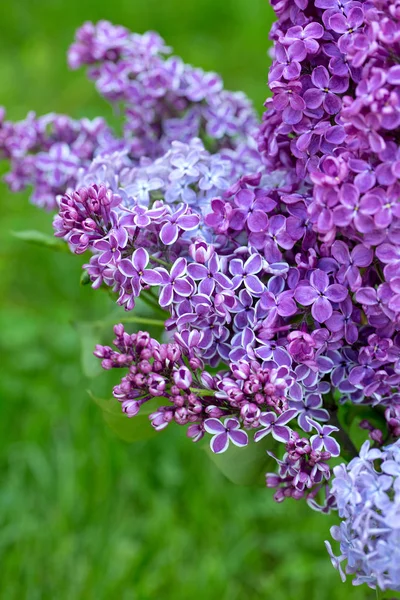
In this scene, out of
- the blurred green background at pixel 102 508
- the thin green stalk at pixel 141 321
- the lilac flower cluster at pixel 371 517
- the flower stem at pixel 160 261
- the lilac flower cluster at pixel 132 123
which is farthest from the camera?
the blurred green background at pixel 102 508

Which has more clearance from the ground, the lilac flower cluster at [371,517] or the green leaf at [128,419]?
the lilac flower cluster at [371,517]

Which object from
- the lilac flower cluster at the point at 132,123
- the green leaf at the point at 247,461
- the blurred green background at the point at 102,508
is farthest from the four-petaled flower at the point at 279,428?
the blurred green background at the point at 102,508

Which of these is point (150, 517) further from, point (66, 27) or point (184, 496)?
point (66, 27)

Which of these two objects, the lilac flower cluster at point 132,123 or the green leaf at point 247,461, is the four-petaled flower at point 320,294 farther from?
the lilac flower cluster at point 132,123

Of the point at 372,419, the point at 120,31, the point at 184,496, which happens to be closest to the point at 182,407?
the point at 372,419

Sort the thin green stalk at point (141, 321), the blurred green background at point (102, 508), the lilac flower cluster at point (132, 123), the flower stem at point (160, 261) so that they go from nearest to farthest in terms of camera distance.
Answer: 1. the flower stem at point (160, 261)
2. the thin green stalk at point (141, 321)
3. the lilac flower cluster at point (132, 123)
4. the blurred green background at point (102, 508)

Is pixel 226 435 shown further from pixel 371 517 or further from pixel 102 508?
pixel 102 508

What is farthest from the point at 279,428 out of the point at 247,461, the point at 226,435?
the point at 247,461

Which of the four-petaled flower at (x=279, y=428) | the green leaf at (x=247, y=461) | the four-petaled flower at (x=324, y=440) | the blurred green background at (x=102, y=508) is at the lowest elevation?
the blurred green background at (x=102, y=508)
